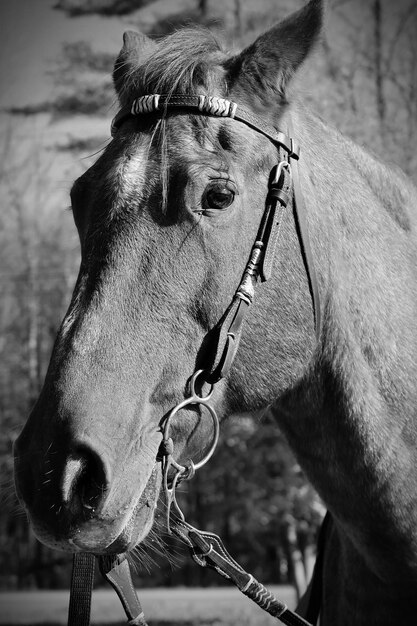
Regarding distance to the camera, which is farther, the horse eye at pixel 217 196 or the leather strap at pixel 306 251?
the leather strap at pixel 306 251

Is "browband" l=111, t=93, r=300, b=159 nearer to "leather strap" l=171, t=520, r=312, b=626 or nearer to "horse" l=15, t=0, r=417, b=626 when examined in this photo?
"horse" l=15, t=0, r=417, b=626

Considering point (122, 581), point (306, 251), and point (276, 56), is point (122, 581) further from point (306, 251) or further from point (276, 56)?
point (276, 56)

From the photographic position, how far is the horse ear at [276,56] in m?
2.19

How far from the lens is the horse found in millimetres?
1808

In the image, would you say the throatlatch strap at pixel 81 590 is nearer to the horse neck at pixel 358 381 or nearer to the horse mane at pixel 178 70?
the horse neck at pixel 358 381

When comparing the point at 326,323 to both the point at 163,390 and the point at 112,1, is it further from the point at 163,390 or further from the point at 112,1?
the point at 112,1

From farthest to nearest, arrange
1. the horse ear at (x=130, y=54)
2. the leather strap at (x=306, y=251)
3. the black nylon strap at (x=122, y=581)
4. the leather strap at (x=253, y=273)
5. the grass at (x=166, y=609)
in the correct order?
the grass at (x=166, y=609) → the horse ear at (x=130, y=54) → the leather strap at (x=306, y=251) → the black nylon strap at (x=122, y=581) → the leather strap at (x=253, y=273)

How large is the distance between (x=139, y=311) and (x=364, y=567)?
4.18 feet

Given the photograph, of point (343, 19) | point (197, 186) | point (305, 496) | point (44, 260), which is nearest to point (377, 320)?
point (197, 186)

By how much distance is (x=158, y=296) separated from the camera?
1.95m

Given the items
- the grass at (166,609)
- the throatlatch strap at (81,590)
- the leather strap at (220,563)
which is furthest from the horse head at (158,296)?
the grass at (166,609)

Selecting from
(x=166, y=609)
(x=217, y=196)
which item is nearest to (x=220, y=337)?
(x=217, y=196)

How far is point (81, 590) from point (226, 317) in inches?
41.0

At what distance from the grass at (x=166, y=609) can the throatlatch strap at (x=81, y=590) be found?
6782 mm
